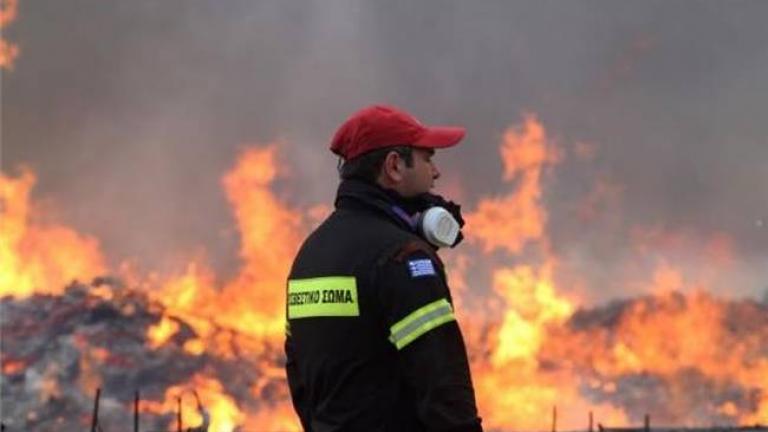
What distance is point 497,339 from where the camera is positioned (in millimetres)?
13125

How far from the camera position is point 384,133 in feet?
7.50

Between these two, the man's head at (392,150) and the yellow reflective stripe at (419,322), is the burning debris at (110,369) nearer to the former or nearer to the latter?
the man's head at (392,150)

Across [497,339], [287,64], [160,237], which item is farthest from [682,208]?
[160,237]

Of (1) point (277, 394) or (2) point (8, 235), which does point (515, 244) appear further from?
(2) point (8, 235)

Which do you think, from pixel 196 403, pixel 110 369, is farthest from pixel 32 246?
pixel 196 403

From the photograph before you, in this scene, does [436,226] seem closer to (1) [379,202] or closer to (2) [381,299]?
(1) [379,202]

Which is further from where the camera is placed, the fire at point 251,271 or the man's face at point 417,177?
the fire at point 251,271

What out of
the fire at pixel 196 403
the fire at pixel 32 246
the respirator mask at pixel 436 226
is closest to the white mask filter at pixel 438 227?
the respirator mask at pixel 436 226

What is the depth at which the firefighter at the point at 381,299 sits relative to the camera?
204cm

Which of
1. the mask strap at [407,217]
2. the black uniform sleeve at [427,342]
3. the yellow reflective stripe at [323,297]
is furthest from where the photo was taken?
the mask strap at [407,217]

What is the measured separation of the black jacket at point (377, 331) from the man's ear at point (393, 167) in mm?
47

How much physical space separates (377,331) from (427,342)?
0.15 metres

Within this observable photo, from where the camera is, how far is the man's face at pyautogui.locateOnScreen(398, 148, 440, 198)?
230 centimetres

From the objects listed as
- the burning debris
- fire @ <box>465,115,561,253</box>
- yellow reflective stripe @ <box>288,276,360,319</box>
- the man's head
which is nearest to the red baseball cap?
the man's head
